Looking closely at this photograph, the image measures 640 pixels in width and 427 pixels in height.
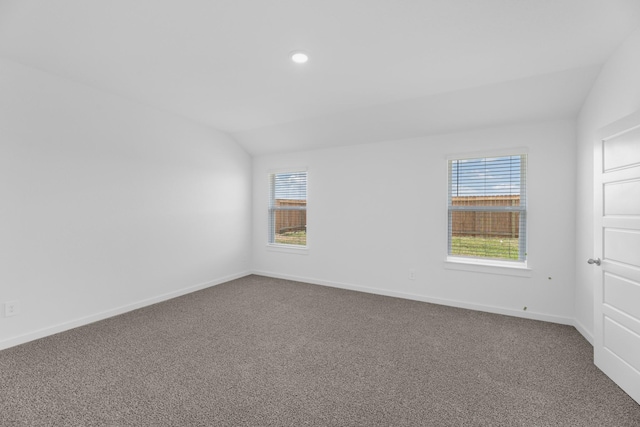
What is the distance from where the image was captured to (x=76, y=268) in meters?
3.04

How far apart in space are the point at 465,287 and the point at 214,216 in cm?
374

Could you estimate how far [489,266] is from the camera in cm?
354

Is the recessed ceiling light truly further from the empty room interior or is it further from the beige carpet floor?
the beige carpet floor

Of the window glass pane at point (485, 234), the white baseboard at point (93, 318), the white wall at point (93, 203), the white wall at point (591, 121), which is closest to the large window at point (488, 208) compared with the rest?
the window glass pane at point (485, 234)

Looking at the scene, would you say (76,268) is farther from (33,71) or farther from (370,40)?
(370,40)

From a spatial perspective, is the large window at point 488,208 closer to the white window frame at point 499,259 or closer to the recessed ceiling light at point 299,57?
the white window frame at point 499,259

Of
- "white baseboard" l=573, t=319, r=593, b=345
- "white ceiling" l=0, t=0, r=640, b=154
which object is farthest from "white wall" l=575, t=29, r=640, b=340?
"white ceiling" l=0, t=0, r=640, b=154

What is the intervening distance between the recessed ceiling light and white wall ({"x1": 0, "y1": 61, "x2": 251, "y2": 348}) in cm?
228

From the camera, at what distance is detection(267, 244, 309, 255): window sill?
4930mm

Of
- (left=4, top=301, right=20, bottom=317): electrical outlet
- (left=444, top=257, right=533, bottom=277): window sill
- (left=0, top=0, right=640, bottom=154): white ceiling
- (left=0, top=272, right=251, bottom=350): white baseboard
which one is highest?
(left=0, top=0, right=640, bottom=154): white ceiling

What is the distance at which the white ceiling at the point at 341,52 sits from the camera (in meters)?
1.88

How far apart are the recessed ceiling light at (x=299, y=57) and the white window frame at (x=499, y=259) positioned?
2294 millimetres

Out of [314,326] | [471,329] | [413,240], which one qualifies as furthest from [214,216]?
[471,329]

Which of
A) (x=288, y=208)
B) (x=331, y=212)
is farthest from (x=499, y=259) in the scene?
(x=288, y=208)
